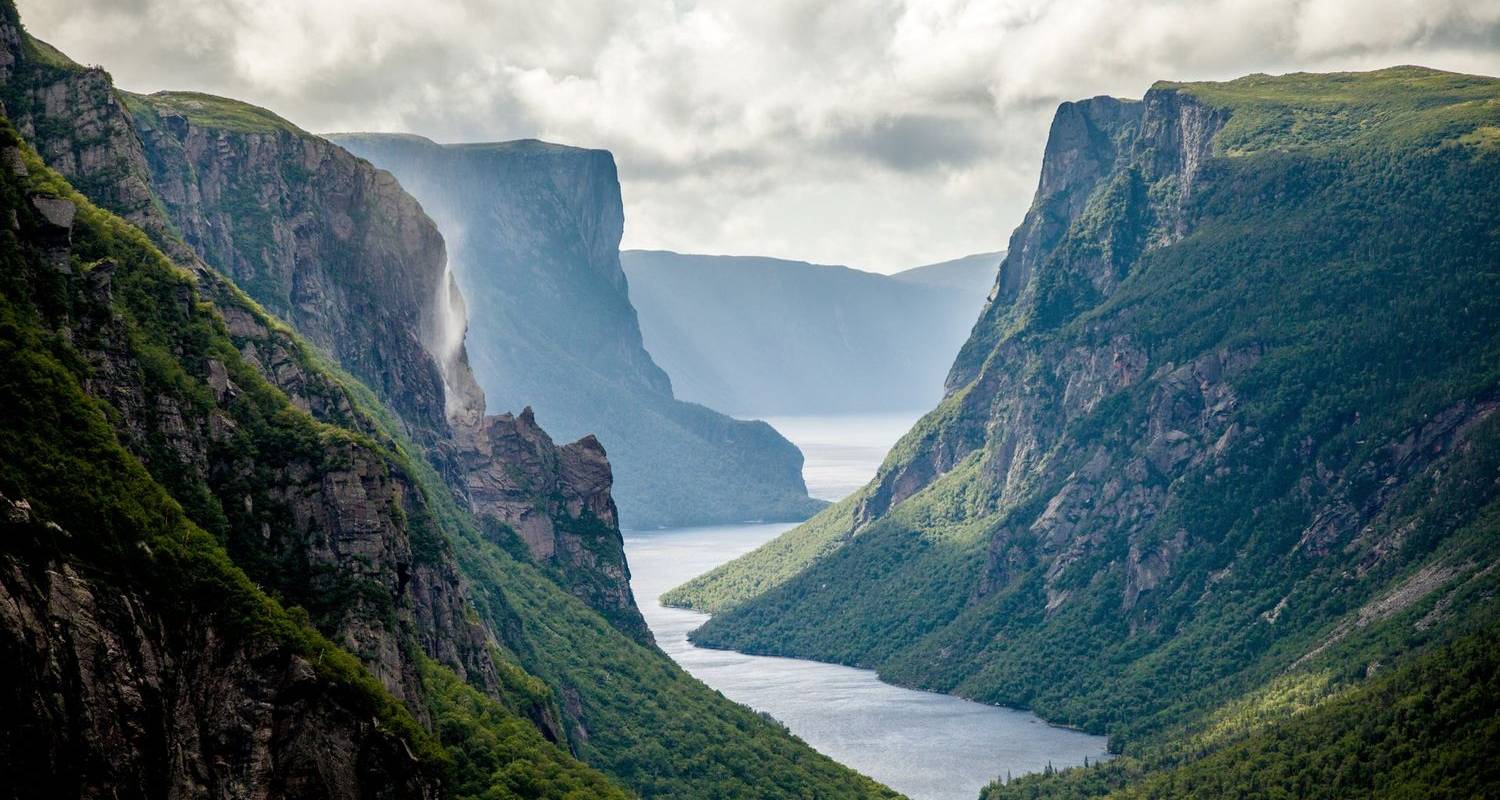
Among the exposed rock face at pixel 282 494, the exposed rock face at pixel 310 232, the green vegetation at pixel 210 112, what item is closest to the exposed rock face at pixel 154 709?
the exposed rock face at pixel 282 494

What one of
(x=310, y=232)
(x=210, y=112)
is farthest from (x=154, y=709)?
(x=210, y=112)

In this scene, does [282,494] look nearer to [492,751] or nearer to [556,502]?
[492,751]

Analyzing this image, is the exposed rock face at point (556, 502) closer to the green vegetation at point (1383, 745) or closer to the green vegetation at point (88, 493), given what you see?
the green vegetation at point (1383, 745)

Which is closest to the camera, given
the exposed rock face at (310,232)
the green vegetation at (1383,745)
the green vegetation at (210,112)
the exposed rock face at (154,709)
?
the exposed rock face at (154,709)

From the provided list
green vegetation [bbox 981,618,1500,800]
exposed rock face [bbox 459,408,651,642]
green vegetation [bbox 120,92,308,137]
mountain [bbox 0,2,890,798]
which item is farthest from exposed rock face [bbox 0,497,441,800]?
exposed rock face [bbox 459,408,651,642]

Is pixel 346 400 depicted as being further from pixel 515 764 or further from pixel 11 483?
pixel 11 483
